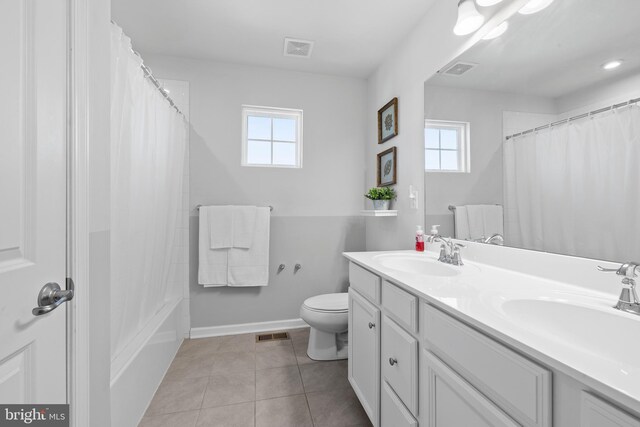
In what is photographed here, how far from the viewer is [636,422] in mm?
398

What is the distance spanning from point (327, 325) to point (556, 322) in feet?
4.35

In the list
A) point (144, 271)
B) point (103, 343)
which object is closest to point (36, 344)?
point (103, 343)

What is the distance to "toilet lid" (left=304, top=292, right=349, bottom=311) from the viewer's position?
1872 millimetres

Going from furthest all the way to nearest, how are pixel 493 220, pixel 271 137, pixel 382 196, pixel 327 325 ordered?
pixel 271 137 < pixel 382 196 < pixel 327 325 < pixel 493 220

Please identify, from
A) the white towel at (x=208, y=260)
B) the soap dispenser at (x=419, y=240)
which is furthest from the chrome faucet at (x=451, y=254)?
the white towel at (x=208, y=260)

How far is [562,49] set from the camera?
1.02 meters

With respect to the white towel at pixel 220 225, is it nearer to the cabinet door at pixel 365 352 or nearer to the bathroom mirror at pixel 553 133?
the cabinet door at pixel 365 352

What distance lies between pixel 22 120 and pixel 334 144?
212cm

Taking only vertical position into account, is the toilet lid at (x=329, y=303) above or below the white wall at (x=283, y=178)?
below

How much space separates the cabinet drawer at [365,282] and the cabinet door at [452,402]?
15.0 inches

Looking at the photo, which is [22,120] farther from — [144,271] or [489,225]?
[489,225]

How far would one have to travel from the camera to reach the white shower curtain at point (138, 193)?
4.01 ft

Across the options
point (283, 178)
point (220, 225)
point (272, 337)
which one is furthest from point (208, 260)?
point (283, 178)

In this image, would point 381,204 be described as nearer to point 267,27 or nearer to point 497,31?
point 497,31
